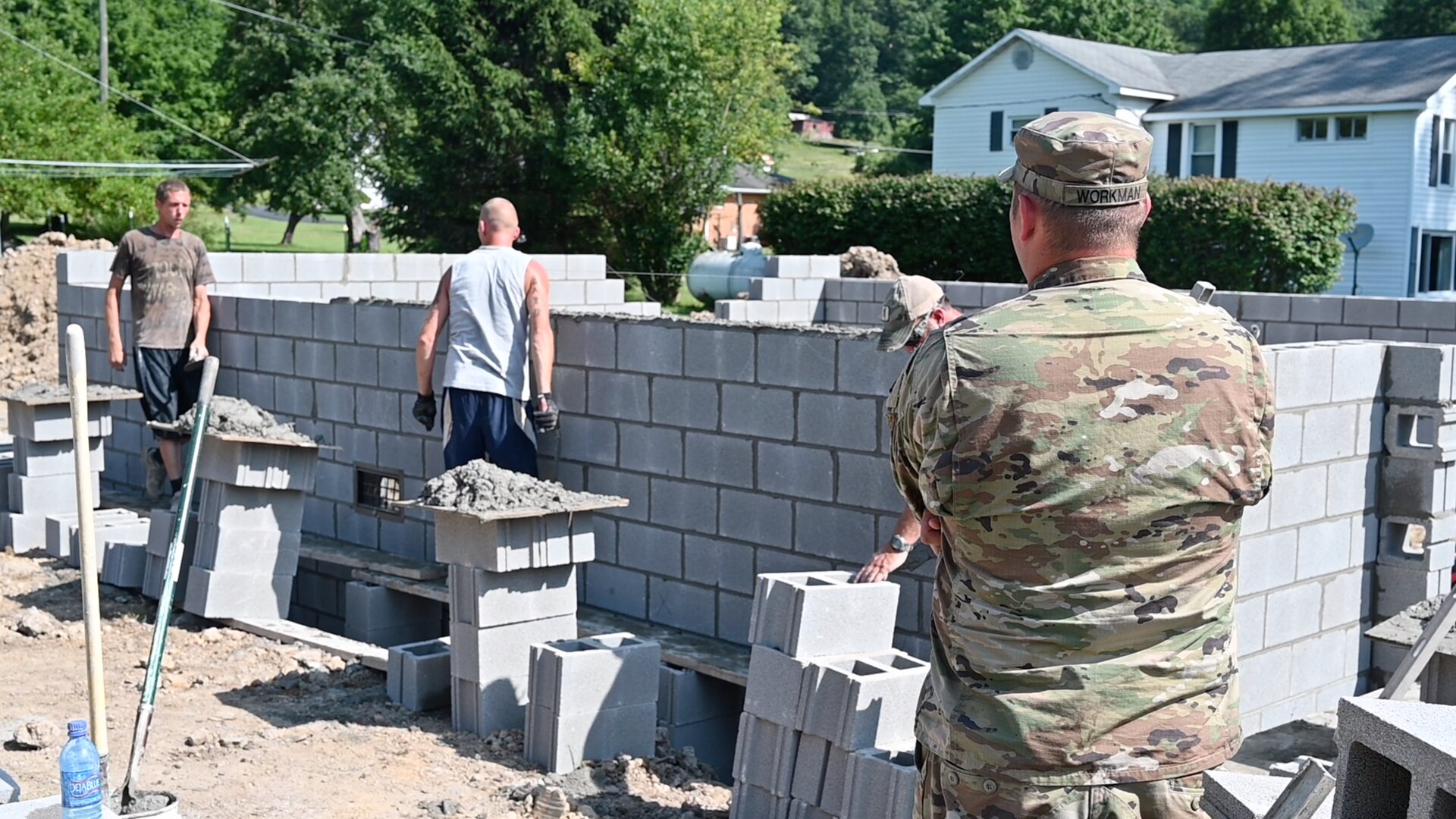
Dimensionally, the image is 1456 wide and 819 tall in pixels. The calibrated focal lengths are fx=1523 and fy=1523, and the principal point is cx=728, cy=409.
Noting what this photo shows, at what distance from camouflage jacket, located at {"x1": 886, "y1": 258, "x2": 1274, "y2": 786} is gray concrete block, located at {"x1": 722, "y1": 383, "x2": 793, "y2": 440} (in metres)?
3.62

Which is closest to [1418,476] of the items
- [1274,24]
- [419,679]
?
[419,679]

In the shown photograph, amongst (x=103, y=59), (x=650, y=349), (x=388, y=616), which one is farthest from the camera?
(x=103, y=59)

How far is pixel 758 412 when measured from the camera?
20.3ft

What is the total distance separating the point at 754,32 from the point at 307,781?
24.0 metres

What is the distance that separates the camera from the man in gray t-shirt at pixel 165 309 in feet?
28.1

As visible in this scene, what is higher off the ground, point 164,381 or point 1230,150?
point 1230,150

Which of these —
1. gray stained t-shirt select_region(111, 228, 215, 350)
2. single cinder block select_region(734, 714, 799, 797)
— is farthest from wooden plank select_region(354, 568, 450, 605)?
single cinder block select_region(734, 714, 799, 797)

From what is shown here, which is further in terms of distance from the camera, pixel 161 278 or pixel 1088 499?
pixel 161 278

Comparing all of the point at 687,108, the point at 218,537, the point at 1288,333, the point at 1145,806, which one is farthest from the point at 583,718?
the point at 687,108

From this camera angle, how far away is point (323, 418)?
832 cm

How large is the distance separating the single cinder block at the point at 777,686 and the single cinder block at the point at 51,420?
519cm

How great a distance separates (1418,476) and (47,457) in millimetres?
7199

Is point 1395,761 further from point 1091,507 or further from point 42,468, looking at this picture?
point 42,468

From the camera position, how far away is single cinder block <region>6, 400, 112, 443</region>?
855 centimetres
